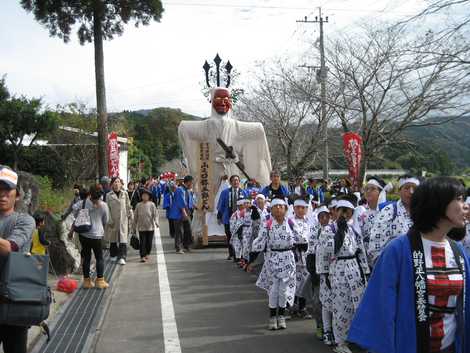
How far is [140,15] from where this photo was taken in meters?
18.5

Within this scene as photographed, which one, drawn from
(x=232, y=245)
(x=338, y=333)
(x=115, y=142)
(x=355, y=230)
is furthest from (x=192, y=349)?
(x=115, y=142)

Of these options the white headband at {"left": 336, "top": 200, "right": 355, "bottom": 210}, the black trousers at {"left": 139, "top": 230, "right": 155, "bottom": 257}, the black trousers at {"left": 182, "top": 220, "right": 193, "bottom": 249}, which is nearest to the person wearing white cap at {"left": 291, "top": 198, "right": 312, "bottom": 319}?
the white headband at {"left": 336, "top": 200, "right": 355, "bottom": 210}

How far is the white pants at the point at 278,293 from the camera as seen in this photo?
6.46 metres

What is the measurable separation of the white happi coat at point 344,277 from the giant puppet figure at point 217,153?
8.40 meters

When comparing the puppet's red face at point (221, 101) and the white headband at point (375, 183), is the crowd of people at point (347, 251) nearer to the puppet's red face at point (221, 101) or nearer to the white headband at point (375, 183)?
the white headband at point (375, 183)

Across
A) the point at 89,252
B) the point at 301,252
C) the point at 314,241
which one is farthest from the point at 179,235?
the point at 314,241

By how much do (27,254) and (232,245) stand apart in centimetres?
831

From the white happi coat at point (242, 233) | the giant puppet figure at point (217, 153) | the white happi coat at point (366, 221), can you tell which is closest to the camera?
the white happi coat at point (366, 221)

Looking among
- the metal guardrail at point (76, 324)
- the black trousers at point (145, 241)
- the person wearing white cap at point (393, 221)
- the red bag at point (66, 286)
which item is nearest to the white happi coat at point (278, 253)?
the person wearing white cap at point (393, 221)

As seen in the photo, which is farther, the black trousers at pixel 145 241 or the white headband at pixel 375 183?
the black trousers at pixel 145 241

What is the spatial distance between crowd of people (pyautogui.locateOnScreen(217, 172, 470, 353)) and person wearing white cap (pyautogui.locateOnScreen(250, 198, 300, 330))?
0.01 m

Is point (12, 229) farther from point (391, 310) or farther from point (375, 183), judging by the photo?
point (375, 183)

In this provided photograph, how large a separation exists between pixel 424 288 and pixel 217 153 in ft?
39.7

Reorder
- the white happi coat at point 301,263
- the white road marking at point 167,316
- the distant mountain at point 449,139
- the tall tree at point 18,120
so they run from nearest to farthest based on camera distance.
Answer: the white road marking at point 167,316 < the white happi coat at point 301,263 < the distant mountain at point 449,139 < the tall tree at point 18,120
